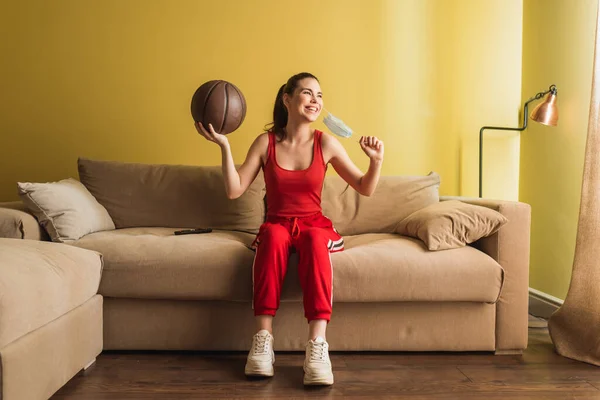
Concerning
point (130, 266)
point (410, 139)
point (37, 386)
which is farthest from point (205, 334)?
point (410, 139)

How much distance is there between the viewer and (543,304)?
3107 millimetres

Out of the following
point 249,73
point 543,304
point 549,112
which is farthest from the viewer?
point 249,73

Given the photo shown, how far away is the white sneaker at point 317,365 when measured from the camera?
1965mm

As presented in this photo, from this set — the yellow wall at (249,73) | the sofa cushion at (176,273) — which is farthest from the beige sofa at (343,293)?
the yellow wall at (249,73)

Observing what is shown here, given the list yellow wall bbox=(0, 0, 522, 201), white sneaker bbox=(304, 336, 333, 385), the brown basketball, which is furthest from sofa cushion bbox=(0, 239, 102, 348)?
yellow wall bbox=(0, 0, 522, 201)

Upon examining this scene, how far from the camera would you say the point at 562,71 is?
10.1ft

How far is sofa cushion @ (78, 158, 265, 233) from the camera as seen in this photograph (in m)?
2.94

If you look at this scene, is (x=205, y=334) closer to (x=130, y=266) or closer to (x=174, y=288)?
(x=174, y=288)

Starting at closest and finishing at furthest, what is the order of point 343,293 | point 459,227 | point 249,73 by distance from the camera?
point 343,293 < point 459,227 < point 249,73

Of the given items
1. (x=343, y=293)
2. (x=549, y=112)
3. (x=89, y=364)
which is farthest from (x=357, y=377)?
(x=549, y=112)

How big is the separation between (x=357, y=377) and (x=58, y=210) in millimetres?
1404

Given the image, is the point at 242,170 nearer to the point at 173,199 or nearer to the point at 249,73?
the point at 173,199

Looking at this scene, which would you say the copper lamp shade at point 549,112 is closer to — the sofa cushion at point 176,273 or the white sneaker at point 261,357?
the sofa cushion at point 176,273

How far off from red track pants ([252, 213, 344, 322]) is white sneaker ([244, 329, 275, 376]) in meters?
0.09
